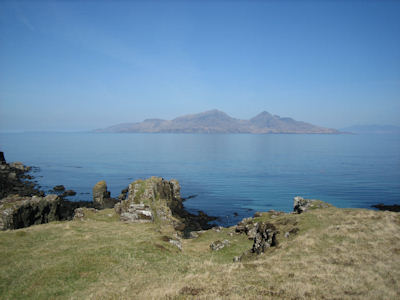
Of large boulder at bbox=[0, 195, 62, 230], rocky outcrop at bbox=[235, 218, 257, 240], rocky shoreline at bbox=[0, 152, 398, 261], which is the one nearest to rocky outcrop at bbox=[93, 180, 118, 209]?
rocky shoreline at bbox=[0, 152, 398, 261]

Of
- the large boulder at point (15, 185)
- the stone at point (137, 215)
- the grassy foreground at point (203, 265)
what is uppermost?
the grassy foreground at point (203, 265)

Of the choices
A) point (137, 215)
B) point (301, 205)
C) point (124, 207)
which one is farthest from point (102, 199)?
point (301, 205)

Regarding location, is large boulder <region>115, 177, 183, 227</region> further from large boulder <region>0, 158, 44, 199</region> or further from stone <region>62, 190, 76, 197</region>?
large boulder <region>0, 158, 44, 199</region>

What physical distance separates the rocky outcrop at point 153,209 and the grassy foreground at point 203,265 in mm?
11981

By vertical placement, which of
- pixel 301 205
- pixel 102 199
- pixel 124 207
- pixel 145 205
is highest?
pixel 301 205

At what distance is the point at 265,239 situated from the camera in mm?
32125

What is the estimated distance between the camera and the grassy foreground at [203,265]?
16.5 meters

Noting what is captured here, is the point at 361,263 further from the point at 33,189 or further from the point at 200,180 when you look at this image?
the point at 33,189

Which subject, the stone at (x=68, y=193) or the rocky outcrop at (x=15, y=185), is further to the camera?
the stone at (x=68, y=193)

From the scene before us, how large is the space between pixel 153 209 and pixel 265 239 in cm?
2821

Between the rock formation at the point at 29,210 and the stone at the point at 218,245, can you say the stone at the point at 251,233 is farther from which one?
the rock formation at the point at 29,210

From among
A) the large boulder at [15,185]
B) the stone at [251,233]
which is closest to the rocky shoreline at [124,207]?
the large boulder at [15,185]

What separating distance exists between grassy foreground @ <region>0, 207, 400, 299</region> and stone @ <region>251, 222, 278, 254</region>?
116 cm

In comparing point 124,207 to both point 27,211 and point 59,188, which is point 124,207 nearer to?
point 27,211
